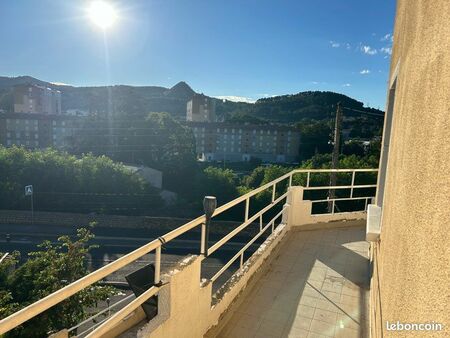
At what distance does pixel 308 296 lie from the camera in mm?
3432

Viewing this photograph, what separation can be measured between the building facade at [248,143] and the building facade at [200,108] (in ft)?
46.5

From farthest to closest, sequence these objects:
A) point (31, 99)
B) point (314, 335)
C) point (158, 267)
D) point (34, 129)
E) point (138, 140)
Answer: point (31, 99) → point (34, 129) → point (138, 140) → point (314, 335) → point (158, 267)

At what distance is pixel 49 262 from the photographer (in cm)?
980

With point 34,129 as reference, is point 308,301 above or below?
below

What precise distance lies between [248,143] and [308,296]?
2487 inches

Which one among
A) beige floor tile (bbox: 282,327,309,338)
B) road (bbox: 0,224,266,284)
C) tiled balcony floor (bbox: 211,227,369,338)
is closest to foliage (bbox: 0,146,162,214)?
road (bbox: 0,224,266,284)

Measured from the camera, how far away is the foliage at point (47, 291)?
25.2ft

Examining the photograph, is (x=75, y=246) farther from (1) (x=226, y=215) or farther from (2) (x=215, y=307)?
(1) (x=226, y=215)

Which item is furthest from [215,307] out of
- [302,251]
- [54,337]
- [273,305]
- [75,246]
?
[75,246]

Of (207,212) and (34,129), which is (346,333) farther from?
(34,129)

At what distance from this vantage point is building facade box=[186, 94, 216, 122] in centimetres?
7550

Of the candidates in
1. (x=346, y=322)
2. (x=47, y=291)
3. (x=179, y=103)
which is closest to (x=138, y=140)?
(x=47, y=291)
